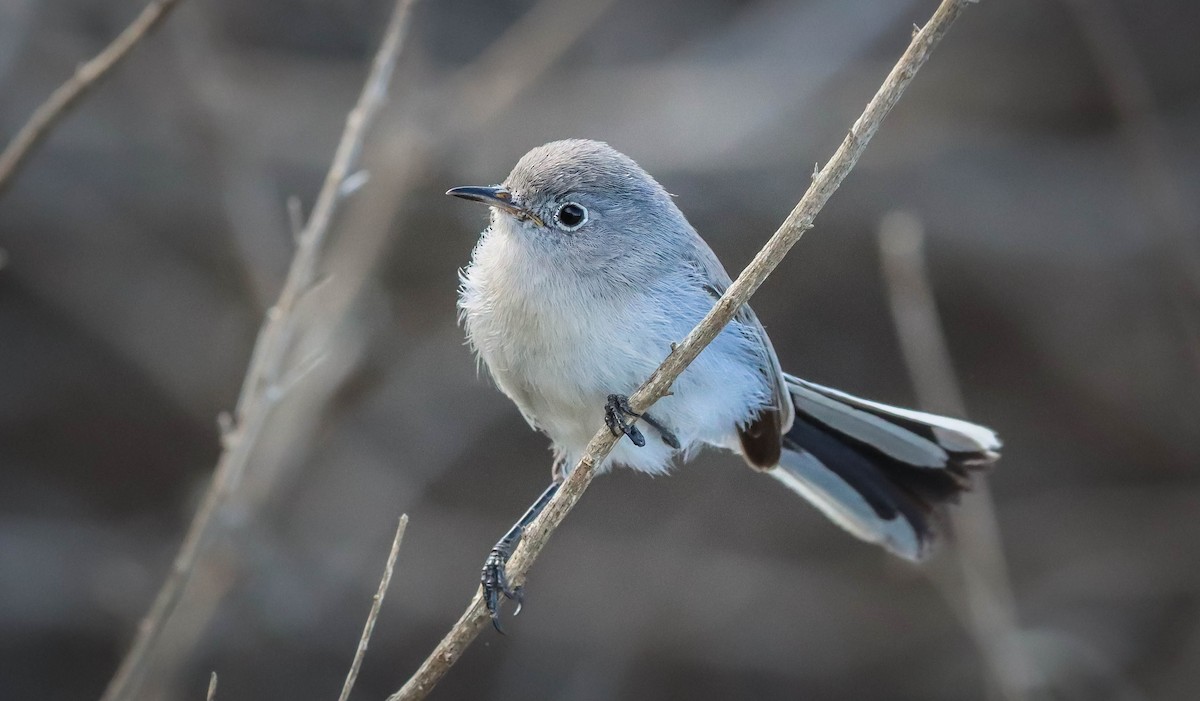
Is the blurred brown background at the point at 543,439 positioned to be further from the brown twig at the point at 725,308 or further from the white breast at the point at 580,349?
the brown twig at the point at 725,308

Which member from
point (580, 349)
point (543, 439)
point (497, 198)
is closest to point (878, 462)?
point (580, 349)

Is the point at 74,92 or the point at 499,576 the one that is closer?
the point at 74,92

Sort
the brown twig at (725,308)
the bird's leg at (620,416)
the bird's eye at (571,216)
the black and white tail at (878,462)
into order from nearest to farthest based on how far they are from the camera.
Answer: the brown twig at (725,308), the bird's leg at (620,416), the bird's eye at (571,216), the black and white tail at (878,462)

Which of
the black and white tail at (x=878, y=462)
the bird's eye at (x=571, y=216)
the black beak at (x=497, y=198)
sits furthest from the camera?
the black and white tail at (x=878, y=462)

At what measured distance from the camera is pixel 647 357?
2998mm

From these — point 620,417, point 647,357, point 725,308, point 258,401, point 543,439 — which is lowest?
point 258,401

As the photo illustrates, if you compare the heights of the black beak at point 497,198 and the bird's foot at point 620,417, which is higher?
the black beak at point 497,198

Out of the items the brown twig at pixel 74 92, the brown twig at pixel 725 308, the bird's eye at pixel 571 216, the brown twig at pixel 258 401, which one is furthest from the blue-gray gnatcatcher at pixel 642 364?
the brown twig at pixel 74 92

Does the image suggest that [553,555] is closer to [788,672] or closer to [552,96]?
[788,672]

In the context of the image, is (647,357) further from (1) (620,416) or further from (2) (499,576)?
(2) (499,576)

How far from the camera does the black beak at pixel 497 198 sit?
310 cm

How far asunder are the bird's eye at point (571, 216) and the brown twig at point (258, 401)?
0.61 metres

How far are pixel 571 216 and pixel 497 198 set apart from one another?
22 cm

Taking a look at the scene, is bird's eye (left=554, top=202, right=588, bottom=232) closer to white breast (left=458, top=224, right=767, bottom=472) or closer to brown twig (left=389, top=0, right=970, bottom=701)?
white breast (left=458, top=224, right=767, bottom=472)
